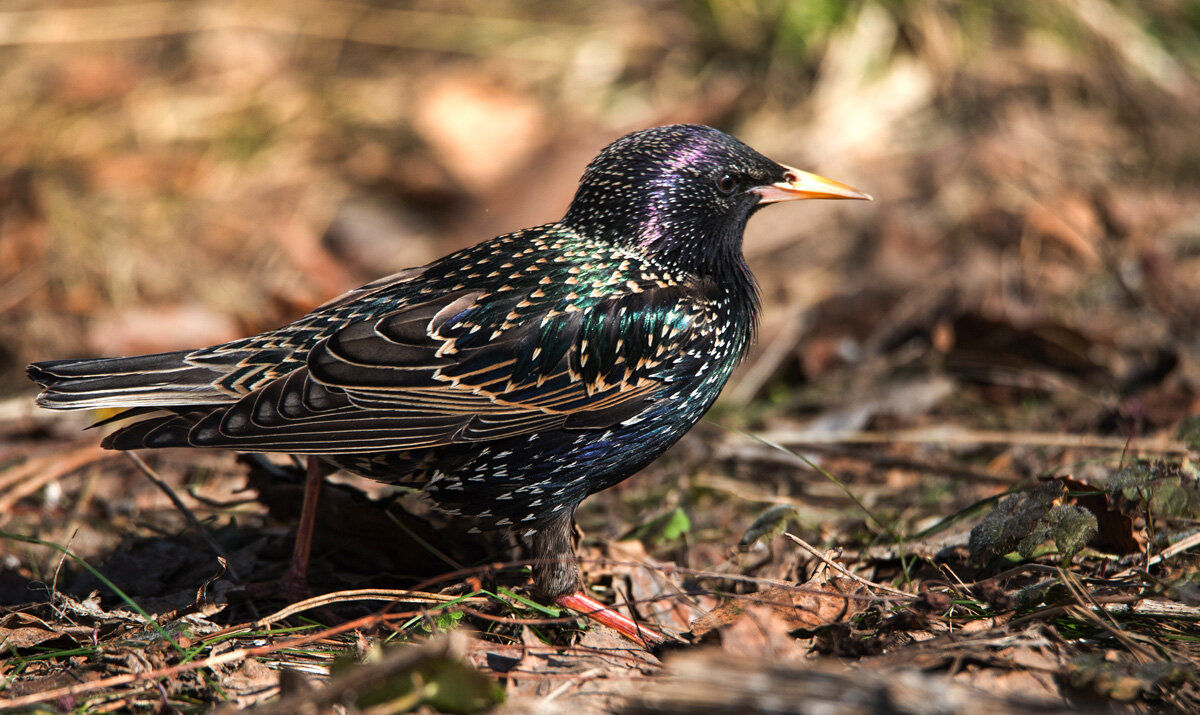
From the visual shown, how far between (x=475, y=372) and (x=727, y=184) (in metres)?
1.22

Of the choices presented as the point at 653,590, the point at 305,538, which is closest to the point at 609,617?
the point at 653,590

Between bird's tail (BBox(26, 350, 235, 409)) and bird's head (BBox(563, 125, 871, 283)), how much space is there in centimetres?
141

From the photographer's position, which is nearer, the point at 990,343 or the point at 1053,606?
the point at 1053,606

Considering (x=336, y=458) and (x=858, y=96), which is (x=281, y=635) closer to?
(x=336, y=458)

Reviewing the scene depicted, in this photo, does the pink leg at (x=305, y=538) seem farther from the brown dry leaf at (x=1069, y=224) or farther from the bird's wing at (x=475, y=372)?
the brown dry leaf at (x=1069, y=224)

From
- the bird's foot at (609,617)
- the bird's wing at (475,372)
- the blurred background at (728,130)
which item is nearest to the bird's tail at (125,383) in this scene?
the bird's wing at (475,372)

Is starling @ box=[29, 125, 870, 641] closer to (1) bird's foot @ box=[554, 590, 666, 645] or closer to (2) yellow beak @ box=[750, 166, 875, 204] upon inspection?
(1) bird's foot @ box=[554, 590, 666, 645]

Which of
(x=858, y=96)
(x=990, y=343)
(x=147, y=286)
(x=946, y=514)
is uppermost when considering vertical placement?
(x=858, y=96)

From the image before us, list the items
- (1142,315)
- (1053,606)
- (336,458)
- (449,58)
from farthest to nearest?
(449,58), (1142,315), (336,458), (1053,606)

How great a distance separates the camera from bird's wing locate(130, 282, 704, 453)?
3.27 meters

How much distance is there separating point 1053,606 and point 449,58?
7434 mm

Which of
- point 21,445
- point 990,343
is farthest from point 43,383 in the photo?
point 990,343

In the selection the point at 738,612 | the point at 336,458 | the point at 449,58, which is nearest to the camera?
the point at 738,612

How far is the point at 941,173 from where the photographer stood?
7371 millimetres
